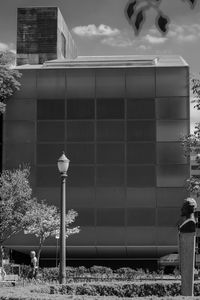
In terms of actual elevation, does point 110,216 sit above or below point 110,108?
below

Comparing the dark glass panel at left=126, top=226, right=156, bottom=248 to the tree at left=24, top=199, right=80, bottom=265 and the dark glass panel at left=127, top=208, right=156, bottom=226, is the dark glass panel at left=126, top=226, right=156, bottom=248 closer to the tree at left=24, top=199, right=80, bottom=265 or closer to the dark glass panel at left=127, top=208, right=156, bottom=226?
the dark glass panel at left=127, top=208, right=156, bottom=226

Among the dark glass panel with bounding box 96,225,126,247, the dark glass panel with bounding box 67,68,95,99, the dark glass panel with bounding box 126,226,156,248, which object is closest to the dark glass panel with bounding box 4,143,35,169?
the dark glass panel with bounding box 67,68,95,99

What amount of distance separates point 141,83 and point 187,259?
29745 mm

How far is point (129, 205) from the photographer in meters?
42.8

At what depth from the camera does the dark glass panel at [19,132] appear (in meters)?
43.9

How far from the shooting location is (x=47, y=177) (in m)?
43.5

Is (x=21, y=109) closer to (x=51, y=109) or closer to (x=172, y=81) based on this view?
(x=51, y=109)

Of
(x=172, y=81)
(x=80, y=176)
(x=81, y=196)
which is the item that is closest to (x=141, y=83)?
(x=172, y=81)

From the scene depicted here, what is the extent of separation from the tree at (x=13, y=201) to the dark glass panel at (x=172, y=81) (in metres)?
10.5

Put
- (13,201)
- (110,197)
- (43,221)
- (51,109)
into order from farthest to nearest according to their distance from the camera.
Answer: (51,109) < (110,197) < (43,221) < (13,201)

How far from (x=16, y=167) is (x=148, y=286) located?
26.9 m

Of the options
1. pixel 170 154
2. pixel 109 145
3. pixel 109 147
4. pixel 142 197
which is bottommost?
pixel 142 197

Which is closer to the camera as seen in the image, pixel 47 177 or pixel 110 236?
pixel 110 236

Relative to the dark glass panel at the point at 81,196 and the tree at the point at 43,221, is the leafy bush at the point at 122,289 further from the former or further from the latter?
the dark glass panel at the point at 81,196
